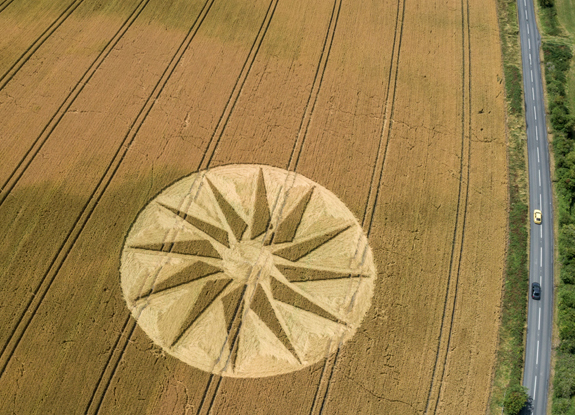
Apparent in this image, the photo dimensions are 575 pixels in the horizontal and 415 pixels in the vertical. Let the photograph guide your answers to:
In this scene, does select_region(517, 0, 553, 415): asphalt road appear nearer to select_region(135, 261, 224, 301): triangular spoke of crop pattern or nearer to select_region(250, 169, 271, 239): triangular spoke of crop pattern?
select_region(250, 169, 271, 239): triangular spoke of crop pattern

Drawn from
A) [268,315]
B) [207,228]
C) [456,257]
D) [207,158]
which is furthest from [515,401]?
→ [207,158]

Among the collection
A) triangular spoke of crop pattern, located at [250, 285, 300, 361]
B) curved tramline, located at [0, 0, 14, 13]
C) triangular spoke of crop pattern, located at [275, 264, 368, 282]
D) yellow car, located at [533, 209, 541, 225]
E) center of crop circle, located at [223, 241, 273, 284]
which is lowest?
triangular spoke of crop pattern, located at [250, 285, 300, 361]

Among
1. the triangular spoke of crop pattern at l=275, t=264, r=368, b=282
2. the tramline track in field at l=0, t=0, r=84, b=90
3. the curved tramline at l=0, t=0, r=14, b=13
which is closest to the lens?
the triangular spoke of crop pattern at l=275, t=264, r=368, b=282

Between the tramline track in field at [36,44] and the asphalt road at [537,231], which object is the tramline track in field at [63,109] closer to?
the tramline track in field at [36,44]

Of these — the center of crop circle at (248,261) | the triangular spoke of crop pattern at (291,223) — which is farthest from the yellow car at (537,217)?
the center of crop circle at (248,261)

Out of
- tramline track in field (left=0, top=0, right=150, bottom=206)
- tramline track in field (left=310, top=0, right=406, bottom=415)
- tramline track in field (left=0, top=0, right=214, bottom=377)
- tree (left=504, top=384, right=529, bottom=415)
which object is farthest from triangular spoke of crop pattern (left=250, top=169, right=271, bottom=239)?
tree (left=504, top=384, right=529, bottom=415)

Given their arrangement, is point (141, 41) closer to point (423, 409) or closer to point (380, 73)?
point (380, 73)
